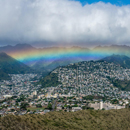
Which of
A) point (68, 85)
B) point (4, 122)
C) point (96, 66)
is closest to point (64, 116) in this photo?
point (4, 122)

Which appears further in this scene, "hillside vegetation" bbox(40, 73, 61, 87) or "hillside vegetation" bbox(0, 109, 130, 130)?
"hillside vegetation" bbox(40, 73, 61, 87)

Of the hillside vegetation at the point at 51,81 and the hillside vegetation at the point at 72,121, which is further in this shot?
the hillside vegetation at the point at 51,81

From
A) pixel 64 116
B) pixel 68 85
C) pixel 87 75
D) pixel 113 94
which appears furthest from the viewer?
pixel 87 75

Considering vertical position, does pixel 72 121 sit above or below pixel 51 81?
above

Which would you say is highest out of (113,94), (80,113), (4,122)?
(4,122)

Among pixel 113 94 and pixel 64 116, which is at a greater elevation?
pixel 64 116

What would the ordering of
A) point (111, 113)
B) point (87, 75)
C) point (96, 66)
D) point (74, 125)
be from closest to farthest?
point (74, 125) < point (111, 113) < point (87, 75) < point (96, 66)

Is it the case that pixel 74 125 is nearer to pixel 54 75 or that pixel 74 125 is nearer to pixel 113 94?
pixel 113 94

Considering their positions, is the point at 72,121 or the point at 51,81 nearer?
the point at 72,121
